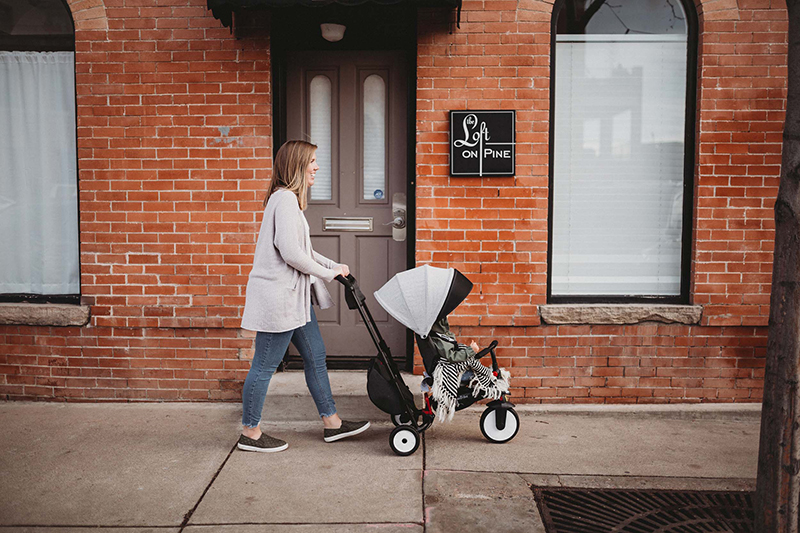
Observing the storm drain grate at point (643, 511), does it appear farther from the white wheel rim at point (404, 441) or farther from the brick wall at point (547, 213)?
the brick wall at point (547, 213)

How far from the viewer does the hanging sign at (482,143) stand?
4809mm

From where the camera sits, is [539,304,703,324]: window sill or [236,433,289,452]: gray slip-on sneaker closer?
Answer: [236,433,289,452]: gray slip-on sneaker

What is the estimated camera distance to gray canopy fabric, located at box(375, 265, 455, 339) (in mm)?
3787

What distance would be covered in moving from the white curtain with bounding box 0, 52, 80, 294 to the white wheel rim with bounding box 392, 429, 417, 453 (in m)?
2.99

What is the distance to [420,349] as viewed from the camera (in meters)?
3.93

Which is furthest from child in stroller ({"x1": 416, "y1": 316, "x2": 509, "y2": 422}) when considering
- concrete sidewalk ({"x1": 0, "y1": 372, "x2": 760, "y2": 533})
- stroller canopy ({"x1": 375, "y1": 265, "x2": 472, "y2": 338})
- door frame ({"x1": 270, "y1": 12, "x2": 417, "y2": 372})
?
door frame ({"x1": 270, "y1": 12, "x2": 417, "y2": 372})

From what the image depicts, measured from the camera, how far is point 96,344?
509 centimetres

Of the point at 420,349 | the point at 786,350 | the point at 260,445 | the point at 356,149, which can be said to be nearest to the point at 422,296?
the point at 420,349

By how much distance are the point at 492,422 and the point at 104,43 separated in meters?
3.93

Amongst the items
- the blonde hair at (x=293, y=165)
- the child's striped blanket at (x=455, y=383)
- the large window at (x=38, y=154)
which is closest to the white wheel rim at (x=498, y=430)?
the child's striped blanket at (x=455, y=383)

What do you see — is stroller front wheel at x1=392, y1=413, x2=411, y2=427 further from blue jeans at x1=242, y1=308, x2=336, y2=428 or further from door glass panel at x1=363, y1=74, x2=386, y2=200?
door glass panel at x1=363, y1=74, x2=386, y2=200

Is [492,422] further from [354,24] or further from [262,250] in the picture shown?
[354,24]

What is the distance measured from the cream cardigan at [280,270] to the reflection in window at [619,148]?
214 cm

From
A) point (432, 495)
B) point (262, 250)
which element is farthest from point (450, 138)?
point (432, 495)
